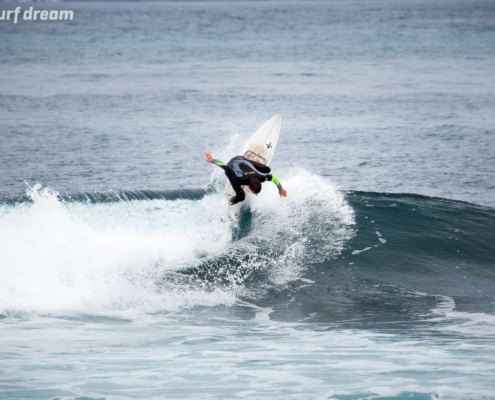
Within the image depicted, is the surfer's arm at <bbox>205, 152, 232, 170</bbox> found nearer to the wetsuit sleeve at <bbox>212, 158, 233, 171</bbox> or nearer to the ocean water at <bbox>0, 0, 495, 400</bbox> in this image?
the wetsuit sleeve at <bbox>212, 158, 233, 171</bbox>

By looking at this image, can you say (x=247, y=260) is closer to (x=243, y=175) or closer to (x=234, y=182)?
(x=234, y=182)

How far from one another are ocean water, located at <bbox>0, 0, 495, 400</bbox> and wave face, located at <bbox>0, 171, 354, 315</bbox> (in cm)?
4

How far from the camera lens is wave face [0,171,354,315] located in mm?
9547

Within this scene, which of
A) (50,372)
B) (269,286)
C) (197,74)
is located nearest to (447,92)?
(197,74)

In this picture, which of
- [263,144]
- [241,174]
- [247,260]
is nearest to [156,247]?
[247,260]

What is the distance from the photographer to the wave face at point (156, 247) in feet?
31.3

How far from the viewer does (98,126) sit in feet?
83.7

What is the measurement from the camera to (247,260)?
11008 millimetres

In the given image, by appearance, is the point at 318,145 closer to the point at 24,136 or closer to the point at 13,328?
the point at 24,136

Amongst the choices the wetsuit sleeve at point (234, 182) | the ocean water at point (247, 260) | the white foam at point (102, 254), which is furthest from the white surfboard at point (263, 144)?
→ the white foam at point (102, 254)

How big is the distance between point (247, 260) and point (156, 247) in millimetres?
1991

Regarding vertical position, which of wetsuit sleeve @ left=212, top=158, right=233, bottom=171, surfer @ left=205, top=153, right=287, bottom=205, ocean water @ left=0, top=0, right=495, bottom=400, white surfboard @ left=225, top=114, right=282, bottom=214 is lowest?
ocean water @ left=0, top=0, right=495, bottom=400

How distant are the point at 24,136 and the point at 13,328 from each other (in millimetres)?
16135

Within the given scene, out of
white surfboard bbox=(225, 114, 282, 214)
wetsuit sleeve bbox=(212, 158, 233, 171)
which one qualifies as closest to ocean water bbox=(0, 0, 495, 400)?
white surfboard bbox=(225, 114, 282, 214)
